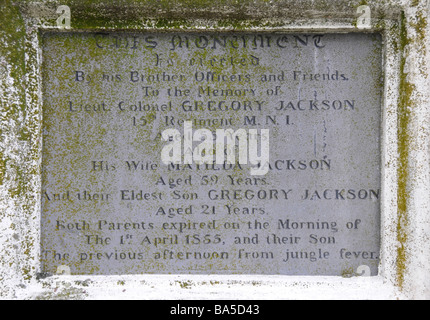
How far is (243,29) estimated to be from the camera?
1.58m

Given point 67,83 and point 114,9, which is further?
point 67,83

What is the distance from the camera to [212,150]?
165cm

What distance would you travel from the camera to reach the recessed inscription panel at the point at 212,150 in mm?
1635

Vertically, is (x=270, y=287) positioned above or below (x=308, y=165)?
below

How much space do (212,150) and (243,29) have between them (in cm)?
55

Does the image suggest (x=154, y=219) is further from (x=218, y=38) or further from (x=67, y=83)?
(x=218, y=38)

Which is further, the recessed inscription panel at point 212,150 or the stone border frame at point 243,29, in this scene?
the recessed inscription panel at point 212,150

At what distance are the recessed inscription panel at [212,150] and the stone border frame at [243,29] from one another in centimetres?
6

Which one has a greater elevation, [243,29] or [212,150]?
[243,29]

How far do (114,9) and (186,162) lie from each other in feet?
2.39

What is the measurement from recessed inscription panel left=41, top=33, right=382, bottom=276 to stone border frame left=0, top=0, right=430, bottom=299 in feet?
0.19

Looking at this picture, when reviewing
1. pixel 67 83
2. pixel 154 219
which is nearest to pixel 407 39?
pixel 154 219

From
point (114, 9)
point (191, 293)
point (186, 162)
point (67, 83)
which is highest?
point (114, 9)

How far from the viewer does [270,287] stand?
64.4 inches
